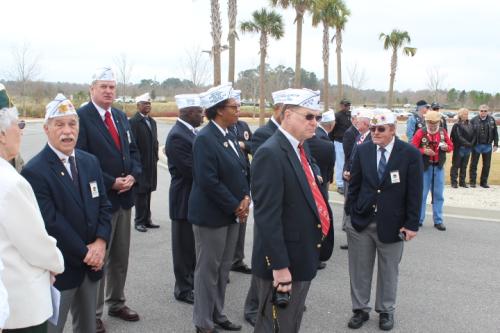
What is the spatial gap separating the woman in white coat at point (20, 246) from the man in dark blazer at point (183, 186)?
2.48 meters

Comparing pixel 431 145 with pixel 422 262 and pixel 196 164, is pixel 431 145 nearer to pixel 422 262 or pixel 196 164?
pixel 422 262

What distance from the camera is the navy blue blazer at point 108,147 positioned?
13.9 feet

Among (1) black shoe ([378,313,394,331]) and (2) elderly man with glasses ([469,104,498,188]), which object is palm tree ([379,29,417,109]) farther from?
(1) black shoe ([378,313,394,331])

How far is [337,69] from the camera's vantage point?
32375 mm

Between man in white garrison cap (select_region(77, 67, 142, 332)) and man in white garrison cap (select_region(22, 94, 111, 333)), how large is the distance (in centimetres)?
77

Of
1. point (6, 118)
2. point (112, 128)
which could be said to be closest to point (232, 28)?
point (112, 128)

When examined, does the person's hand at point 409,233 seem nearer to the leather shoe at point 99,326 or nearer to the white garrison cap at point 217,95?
the white garrison cap at point 217,95

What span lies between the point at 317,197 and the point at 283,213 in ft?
0.94

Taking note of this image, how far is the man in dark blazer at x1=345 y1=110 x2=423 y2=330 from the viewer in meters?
4.44

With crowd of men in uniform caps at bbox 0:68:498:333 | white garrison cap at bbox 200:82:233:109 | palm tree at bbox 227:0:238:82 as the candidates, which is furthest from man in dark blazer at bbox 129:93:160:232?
palm tree at bbox 227:0:238:82

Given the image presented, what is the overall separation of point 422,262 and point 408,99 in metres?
88.2

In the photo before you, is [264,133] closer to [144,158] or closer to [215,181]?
[215,181]

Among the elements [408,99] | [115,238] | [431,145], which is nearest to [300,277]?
[115,238]

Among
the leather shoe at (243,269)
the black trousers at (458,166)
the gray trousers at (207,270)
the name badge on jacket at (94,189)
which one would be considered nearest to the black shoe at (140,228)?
the leather shoe at (243,269)
